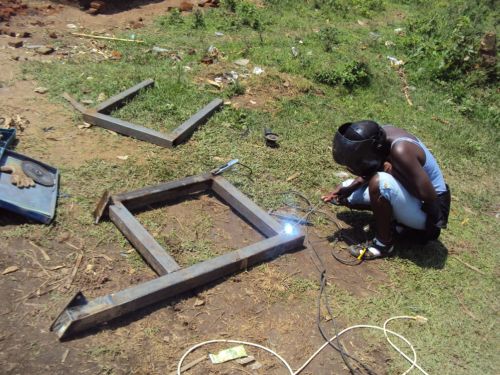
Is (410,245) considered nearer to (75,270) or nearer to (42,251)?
(75,270)

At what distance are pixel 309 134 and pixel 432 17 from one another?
6866 millimetres

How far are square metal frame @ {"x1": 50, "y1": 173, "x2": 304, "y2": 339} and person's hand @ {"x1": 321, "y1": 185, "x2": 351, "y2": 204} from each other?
25.3 inches

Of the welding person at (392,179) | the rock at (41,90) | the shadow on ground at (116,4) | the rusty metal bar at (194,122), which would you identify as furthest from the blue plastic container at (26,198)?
the shadow on ground at (116,4)

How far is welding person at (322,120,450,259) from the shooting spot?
3.98 metres

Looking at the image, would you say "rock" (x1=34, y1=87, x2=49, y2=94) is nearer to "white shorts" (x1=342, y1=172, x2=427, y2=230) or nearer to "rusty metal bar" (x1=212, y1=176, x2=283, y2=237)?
"rusty metal bar" (x1=212, y1=176, x2=283, y2=237)

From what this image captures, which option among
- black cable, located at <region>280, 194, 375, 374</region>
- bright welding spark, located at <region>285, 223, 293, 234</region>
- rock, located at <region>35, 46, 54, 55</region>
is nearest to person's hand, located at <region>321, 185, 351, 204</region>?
black cable, located at <region>280, 194, 375, 374</region>

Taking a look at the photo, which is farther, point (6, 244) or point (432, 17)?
point (432, 17)

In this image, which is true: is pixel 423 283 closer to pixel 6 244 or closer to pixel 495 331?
pixel 495 331

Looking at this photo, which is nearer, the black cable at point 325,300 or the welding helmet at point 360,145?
the black cable at point 325,300

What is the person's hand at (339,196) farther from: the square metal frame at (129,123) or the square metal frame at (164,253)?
the square metal frame at (129,123)

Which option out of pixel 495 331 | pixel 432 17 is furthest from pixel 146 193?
pixel 432 17

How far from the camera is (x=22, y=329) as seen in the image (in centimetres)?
312

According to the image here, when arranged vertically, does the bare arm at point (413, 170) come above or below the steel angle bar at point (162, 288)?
above

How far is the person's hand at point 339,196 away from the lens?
4.72 m
